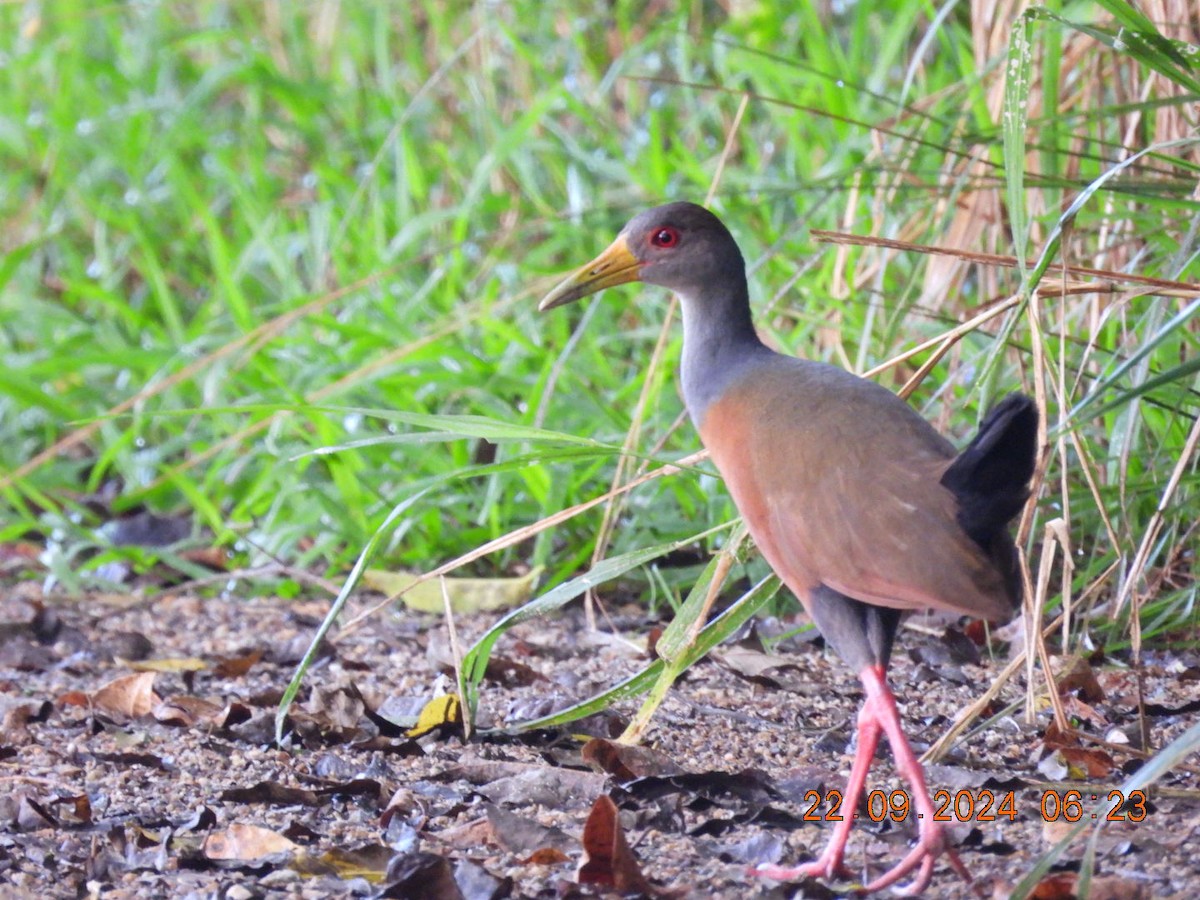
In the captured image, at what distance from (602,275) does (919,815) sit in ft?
3.87

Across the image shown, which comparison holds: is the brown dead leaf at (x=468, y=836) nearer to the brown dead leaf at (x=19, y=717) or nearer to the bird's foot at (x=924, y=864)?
the bird's foot at (x=924, y=864)

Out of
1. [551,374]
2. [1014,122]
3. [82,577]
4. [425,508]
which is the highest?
[1014,122]

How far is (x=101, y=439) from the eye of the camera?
491 cm

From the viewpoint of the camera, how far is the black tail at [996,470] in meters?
1.89

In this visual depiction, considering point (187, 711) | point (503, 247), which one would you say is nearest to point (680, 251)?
point (187, 711)

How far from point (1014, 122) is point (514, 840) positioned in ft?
4.00

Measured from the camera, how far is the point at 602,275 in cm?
276

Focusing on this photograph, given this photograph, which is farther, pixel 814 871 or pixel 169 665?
pixel 169 665

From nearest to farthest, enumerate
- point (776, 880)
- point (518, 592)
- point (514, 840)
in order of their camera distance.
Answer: point (776, 880)
point (514, 840)
point (518, 592)

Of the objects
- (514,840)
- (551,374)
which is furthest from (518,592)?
(514,840)

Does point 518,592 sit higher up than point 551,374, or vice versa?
point 551,374

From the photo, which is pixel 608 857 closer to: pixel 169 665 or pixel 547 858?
pixel 547 858

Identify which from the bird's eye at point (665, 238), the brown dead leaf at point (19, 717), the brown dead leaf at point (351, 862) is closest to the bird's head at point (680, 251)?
the bird's eye at point (665, 238)

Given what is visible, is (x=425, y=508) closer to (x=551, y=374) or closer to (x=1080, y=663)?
(x=551, y=374)
